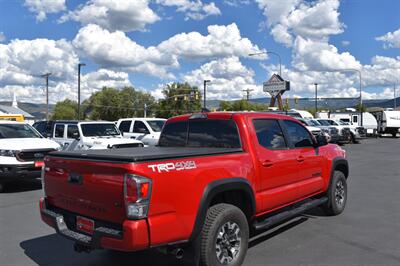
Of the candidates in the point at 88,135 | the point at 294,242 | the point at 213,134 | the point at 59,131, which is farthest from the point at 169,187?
the point at 59,131

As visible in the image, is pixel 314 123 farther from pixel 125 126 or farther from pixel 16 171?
pixel 16 171

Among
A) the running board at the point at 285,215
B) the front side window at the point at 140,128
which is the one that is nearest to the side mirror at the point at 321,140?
the running board at the point at 285,215

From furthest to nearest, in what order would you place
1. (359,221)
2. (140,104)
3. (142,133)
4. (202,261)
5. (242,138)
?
(140,104) < (142,133) < (359,221) < (242,138) < (202,261)

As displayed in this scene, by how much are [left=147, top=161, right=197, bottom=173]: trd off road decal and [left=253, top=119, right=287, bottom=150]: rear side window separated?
4.58 feet

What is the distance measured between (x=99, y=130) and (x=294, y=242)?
935 cm

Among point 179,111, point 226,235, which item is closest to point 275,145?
point 226,235

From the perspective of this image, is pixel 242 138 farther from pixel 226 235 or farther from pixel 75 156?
pixel 75 156

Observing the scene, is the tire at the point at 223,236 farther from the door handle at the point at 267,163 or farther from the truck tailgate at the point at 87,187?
the truck tailgate at the point at 87,187

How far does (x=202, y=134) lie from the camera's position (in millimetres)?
5562

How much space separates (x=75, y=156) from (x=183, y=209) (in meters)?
1.31

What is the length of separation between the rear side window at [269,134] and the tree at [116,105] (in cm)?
10002

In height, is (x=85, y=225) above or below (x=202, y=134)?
below

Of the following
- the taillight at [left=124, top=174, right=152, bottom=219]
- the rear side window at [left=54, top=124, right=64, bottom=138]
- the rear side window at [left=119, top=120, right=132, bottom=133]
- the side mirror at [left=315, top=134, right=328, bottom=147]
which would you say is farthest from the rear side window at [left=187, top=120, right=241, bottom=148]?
the rear side window at [left=119, top=120, right=132, bottom=133]

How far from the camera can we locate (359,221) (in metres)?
6.79
